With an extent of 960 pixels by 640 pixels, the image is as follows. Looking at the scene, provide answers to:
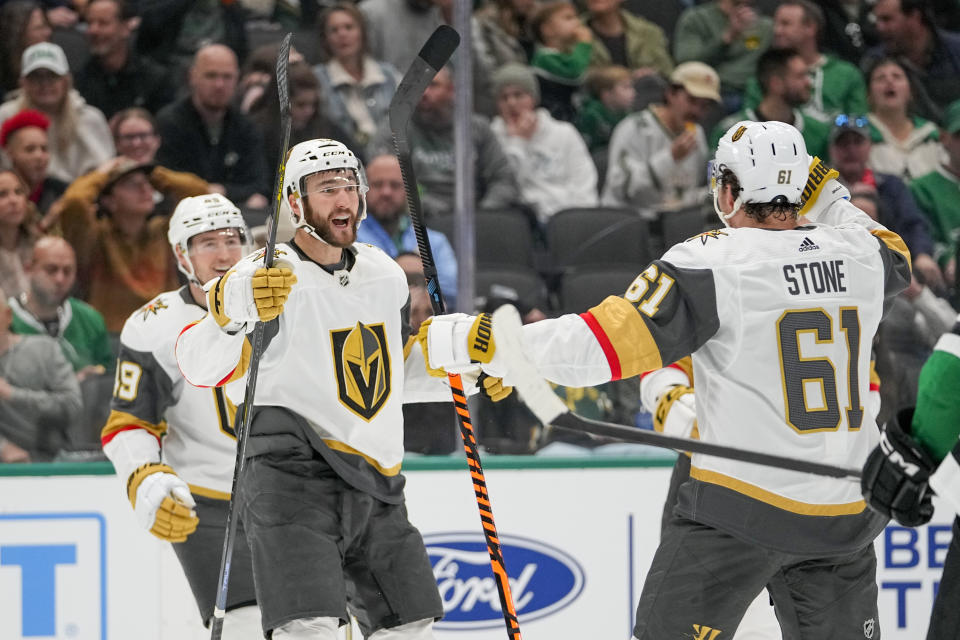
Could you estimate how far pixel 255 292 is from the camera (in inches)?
103

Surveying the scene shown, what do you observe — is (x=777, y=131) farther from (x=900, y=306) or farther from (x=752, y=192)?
(x=900, y=306)

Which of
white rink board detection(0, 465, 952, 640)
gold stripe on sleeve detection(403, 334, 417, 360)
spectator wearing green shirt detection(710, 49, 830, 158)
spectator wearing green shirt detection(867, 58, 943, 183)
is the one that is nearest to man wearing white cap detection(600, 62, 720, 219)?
spectator wearing green shirt detection(710, 49, 830, 158)

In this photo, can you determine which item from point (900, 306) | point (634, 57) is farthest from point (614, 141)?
point (900, 306)

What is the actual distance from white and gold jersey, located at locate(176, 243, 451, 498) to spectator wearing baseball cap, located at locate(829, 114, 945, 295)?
2.52m

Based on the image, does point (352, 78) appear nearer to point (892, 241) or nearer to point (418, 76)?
point (418, 76)

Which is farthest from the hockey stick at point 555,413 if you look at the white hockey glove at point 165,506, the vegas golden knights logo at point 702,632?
the white hockey glove at point 165,506

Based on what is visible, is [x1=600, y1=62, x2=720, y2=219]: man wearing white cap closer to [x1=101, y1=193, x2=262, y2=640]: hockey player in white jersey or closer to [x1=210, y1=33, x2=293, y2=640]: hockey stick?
[x1=101, y1=193, x2=262, y2=640]: hockey player in white jersey

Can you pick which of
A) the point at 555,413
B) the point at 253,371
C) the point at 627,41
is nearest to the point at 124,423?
the point at 253,371

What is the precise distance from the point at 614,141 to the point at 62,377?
2394 millimetres

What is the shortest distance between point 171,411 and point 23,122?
6.39 feet

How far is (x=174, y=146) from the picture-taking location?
4805 millimetres

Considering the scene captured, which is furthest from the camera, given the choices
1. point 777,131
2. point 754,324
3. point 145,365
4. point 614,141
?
point 614,141

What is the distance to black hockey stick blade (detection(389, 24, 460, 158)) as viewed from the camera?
120 inches

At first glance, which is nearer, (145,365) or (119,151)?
(145,365)
